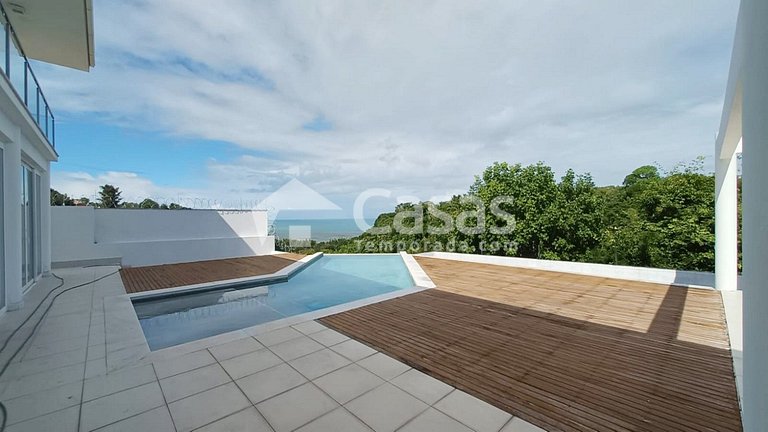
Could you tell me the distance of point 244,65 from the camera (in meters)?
8.67

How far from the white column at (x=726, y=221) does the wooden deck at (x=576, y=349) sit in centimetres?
48

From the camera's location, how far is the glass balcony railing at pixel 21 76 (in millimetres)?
4168

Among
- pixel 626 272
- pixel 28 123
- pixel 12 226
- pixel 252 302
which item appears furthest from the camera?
pixel 626 272

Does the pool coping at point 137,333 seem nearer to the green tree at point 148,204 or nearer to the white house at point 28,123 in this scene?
the white house at point 28,123

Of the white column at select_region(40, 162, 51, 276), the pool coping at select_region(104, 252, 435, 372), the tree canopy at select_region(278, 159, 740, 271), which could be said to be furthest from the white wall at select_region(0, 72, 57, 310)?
the tree canopy at select_region(278, 159, 740, 271)

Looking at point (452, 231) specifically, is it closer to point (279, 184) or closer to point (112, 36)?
point (279, 184)

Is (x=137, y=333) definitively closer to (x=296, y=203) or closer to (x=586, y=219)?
(x=296, y=203)

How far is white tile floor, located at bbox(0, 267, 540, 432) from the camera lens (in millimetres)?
2199

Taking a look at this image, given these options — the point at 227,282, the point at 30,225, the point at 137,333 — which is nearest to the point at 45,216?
the point at 30,225

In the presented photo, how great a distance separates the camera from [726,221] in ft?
18.2

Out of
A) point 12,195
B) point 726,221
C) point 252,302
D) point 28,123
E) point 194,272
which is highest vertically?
point 28,123

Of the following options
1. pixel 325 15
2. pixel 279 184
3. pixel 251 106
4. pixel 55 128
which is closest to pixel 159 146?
pixel 279 184

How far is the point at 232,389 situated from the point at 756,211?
3656mm

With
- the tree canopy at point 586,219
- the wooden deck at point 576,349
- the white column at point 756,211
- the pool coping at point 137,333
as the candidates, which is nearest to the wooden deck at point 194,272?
the pool coping at point 137,333
